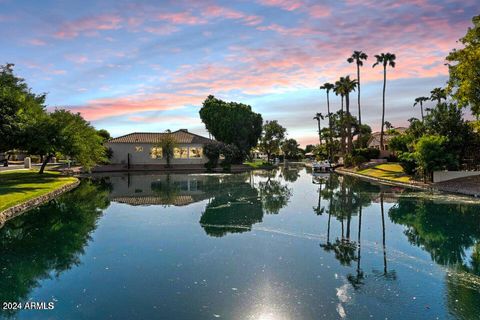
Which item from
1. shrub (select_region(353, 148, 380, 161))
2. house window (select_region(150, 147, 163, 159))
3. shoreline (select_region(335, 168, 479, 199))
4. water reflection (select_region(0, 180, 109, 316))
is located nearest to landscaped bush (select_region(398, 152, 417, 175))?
shoreline (select_region(335, 168, 479, 199))

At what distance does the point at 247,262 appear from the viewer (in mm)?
10547

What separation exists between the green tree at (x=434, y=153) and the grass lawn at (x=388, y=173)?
3.89 m

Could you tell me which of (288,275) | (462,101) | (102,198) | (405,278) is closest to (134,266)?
(288,275)

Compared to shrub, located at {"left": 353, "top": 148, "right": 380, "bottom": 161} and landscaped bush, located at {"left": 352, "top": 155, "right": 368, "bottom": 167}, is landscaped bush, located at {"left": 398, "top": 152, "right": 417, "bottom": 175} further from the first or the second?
shrub, located at {"left": 353, "top": 148, "right": 380, "bottom": 161}

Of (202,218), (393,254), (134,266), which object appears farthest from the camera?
(202,218)

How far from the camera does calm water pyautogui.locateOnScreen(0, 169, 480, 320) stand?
749 centimetres

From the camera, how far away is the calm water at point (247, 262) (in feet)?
24.6

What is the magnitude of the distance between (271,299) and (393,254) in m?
5.34

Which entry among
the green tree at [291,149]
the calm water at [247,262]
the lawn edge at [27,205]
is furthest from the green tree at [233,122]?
the calm water at [247,262]

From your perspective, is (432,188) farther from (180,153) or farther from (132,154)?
(132,154)

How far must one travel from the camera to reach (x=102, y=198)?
25.4 metres

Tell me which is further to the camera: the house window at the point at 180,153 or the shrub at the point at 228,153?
the house window at the point at 180,153

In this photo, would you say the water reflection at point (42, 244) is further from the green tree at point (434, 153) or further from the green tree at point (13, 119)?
the green tree at point (434, 153)

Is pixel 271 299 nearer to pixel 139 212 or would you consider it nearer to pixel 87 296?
pixel 87 296
